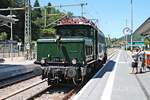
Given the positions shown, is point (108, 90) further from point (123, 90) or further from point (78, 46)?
point (78, 46)

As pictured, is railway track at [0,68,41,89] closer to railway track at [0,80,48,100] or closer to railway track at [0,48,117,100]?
railway track at [0,80,48,100]

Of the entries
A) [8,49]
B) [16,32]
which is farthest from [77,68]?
[16,32]

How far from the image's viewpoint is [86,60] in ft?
61.5

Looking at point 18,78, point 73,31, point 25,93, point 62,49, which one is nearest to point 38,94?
point 25,93

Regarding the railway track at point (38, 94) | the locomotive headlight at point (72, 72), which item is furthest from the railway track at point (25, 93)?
the locomotive headlight at point (72, 72)

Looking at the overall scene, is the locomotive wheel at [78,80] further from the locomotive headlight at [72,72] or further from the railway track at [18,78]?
the railway track at [18,78]

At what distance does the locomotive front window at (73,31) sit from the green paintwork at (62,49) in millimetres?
2290

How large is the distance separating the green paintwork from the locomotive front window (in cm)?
229

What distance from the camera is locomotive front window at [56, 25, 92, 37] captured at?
826 inches

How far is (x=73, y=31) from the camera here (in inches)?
827

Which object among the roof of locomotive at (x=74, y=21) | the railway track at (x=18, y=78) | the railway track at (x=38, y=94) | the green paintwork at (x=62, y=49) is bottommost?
the railway track at (x=38, y=94)

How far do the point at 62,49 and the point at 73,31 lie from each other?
2886 mm

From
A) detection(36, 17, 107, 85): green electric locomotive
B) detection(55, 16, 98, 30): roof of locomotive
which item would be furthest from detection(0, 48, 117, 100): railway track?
detection(55, 16, 98, 30): roof of locomotive

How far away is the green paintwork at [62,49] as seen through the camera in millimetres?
18094
